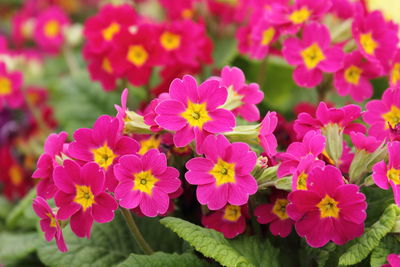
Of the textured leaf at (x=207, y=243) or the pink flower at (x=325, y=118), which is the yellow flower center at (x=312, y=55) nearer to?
the pink flower at (x=325, y=118)

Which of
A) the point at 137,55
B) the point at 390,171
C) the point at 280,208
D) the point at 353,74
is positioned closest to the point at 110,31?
the point at 137,55

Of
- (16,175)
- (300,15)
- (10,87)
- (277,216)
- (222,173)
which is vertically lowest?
(16,175)

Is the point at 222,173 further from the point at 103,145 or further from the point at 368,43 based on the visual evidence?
the point at 368,43

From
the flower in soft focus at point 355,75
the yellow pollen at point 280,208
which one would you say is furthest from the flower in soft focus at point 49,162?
the flower in soft focus at point 355,75

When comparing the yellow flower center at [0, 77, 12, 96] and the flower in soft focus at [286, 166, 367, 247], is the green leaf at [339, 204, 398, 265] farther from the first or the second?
the yellow flower center at [0, 77, 12, 96]

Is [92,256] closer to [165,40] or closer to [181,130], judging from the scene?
[181,130]

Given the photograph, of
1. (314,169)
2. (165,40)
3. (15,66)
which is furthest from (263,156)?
(15,66)
